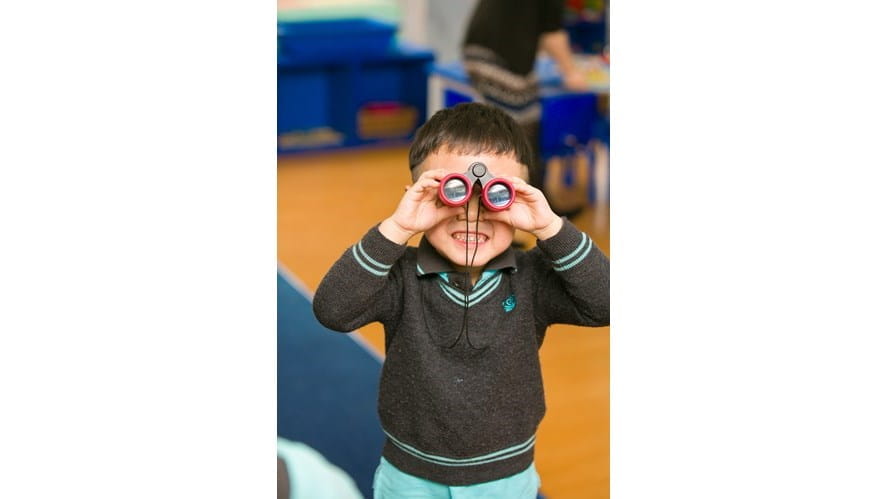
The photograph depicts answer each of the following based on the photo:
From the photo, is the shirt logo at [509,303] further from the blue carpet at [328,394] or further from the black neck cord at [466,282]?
the blue carpet at [328,394]

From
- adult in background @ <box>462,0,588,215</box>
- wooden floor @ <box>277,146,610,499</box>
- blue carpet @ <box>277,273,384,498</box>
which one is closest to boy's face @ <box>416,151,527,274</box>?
blue carpet @ <box>277,273,384,498</box>

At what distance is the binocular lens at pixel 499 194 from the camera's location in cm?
129

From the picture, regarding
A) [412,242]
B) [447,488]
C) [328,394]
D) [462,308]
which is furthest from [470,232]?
[412,242]

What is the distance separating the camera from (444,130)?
1.47 metres

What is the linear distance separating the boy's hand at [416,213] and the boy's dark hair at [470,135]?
76 millimetres

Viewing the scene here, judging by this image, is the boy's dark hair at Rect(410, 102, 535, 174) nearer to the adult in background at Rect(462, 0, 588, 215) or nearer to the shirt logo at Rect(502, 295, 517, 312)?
the shirt logo at Rect(502, 295, 517, 312)

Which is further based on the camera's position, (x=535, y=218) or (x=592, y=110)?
(x=592, y=110)

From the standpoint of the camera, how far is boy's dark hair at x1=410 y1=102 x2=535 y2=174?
145 centimetres

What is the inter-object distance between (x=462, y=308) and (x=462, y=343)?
0.05m

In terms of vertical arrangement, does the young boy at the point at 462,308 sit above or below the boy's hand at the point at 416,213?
below

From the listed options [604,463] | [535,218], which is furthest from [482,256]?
[604,463]

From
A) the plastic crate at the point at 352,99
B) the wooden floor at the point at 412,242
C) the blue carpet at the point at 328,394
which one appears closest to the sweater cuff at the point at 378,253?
the blue carpet at the point at 328,394
